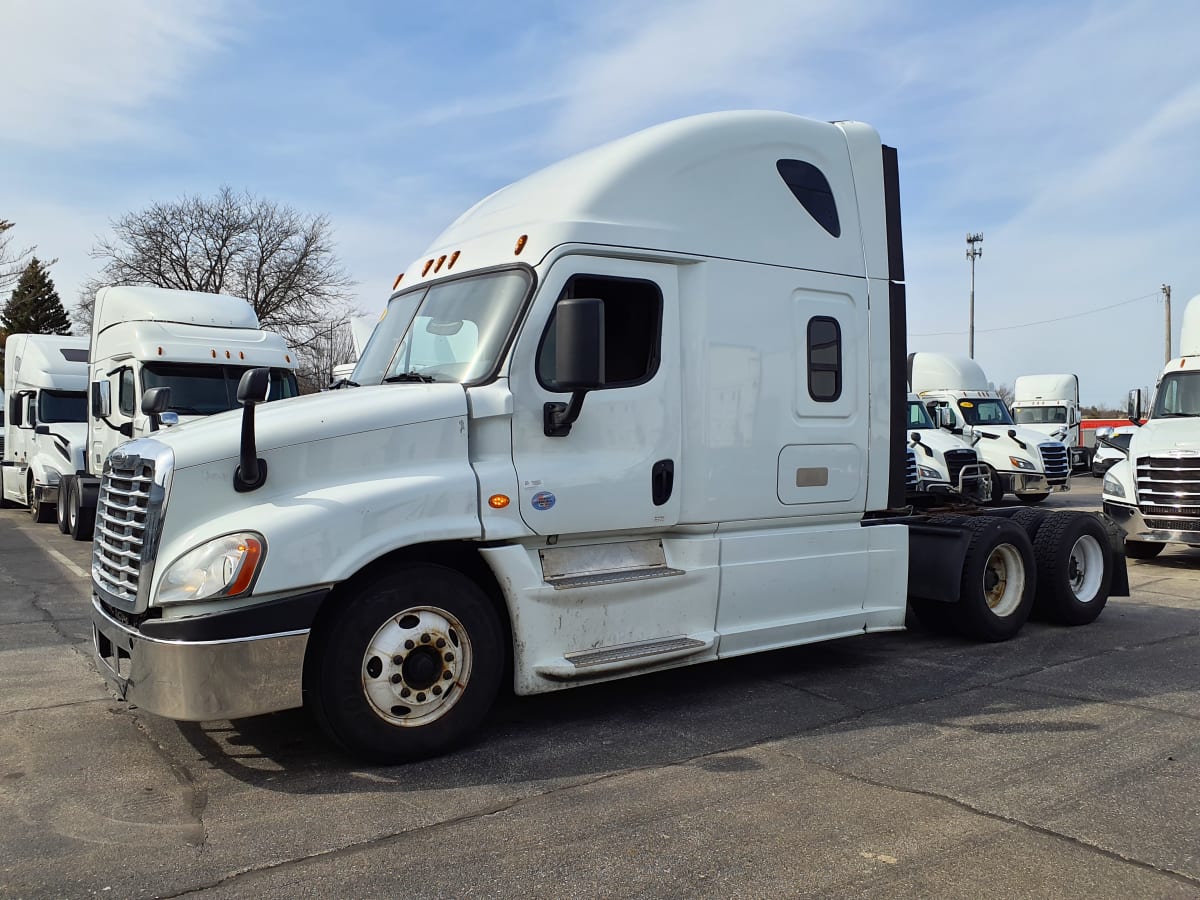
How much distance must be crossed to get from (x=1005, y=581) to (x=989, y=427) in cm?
1555

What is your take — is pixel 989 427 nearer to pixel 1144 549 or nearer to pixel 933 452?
pixel 933 452

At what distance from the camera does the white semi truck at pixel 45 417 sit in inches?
677

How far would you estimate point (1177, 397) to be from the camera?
12.5m

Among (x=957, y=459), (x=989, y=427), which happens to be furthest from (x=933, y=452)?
(x=989, y=427)

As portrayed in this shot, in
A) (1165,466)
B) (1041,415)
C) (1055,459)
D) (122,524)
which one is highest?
(1041,415)

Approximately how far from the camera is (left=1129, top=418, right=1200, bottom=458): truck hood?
1145 centimetres

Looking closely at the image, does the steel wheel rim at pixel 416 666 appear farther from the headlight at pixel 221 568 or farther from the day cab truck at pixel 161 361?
the day cab truck at pixel 161 361

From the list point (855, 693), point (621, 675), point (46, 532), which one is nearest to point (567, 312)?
point (621, 675)

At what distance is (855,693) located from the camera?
622cm

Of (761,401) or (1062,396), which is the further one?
(1062,396)

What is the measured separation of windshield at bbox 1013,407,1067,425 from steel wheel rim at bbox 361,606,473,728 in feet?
94.2

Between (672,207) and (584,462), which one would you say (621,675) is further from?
(672,207)

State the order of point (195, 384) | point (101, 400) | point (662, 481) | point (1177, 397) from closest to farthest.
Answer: point (662, 481) → point (1177, 397) → point (195, 384) → point (101, 400)

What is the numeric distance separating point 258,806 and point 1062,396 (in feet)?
101
